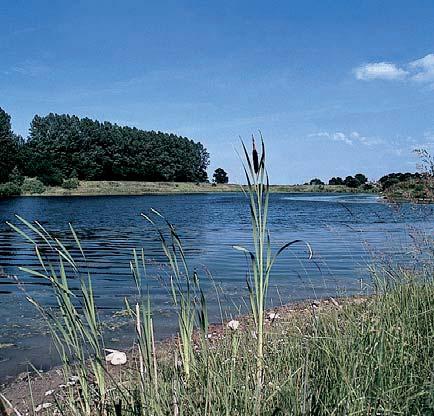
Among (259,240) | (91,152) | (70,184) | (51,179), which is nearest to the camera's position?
(259,240)

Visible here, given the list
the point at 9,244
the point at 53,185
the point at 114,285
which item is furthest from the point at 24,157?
the point at 114,285

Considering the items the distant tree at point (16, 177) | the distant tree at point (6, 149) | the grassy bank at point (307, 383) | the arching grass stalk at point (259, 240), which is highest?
the distant tree at point (6, 149)

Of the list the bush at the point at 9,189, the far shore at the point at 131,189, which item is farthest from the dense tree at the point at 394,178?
the bush at the point at 9,189

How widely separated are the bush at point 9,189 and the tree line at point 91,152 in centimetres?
644

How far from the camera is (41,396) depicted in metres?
4.71

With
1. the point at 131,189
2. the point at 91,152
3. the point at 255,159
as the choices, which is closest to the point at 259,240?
the point at 255,159

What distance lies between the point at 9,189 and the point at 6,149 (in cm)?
1096

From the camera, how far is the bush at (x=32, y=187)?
71.8 m

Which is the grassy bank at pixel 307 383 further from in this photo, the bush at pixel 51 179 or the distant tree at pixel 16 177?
the bush at pixel 51 179

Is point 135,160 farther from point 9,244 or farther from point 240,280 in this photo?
point 240,280

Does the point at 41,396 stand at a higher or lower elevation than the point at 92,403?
lower

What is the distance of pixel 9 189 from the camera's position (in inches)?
2667

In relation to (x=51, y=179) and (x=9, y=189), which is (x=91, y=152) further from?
(x=9, y=189)

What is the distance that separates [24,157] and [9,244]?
66.6 meters
